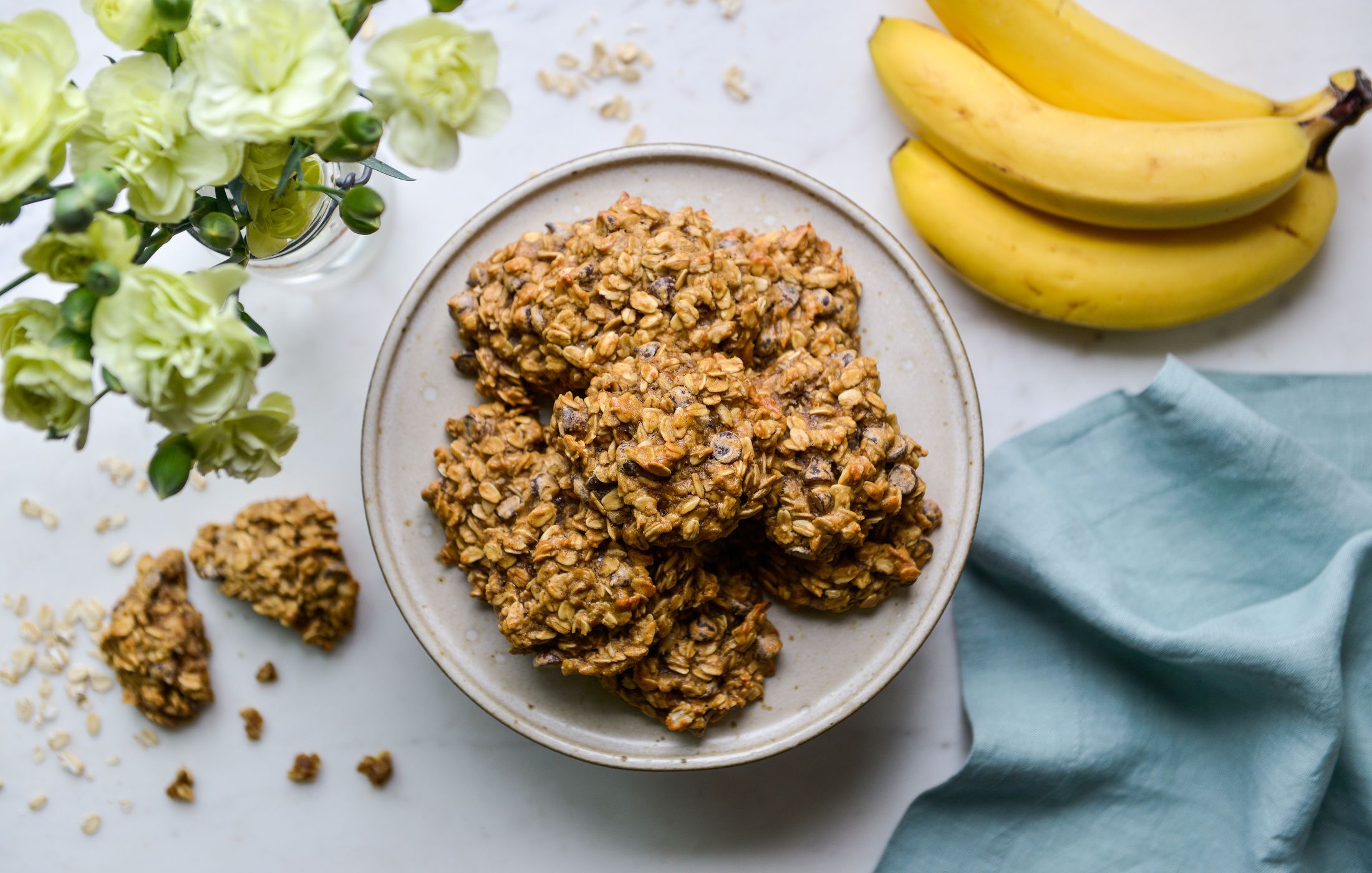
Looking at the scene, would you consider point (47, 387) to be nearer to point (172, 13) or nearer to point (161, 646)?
point (172, 13)

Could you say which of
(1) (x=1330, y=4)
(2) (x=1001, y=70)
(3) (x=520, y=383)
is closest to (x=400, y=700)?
(3) (x=520, y=383)

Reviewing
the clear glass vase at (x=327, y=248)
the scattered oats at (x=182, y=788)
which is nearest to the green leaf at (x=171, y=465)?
the clear glass vase at (x=327, y=248)

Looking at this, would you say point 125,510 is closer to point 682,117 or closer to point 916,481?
point 682,117

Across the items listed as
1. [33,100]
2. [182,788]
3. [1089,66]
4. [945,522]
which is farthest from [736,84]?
[182,788]

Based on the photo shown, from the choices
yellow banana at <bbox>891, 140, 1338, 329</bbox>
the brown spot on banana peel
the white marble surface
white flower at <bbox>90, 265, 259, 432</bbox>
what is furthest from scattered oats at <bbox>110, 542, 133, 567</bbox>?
the brown spot on banana peel

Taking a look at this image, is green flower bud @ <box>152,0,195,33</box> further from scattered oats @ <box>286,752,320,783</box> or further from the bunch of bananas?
Result: scattered oats @ <box>286,752,320,783</box>

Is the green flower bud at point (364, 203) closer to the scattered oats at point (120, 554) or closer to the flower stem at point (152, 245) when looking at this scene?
the flower stem at point (152, 245)
